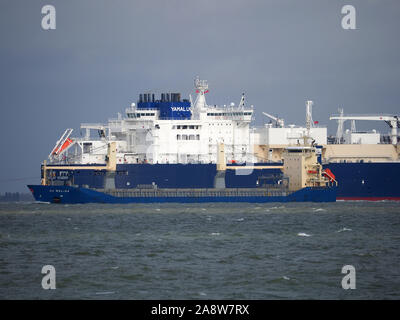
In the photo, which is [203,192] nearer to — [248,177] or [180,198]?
[180,198]

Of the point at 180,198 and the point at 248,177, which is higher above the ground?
the point at 248,177

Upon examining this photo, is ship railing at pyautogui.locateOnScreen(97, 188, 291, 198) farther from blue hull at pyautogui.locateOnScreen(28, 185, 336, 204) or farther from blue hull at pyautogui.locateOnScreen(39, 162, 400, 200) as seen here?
blue hull at pyautogui.locateOnScreen(39, 162, 400, 200)

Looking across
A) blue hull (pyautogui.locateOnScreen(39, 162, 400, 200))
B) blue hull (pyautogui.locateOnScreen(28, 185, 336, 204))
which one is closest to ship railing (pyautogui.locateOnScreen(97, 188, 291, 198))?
blue hull (pyautogui.locateOnScreen(28, 185, 336, 204))

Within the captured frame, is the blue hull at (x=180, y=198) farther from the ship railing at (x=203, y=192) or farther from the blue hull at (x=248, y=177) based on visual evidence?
the blue hull at (x=248, y=177)

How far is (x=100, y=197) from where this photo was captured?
62.6 meters

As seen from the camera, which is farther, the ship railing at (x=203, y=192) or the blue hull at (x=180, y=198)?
the ship railing at (x=203, y=192)

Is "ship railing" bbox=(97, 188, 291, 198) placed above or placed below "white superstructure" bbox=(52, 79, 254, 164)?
below

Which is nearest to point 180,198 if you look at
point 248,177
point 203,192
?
point 203,192

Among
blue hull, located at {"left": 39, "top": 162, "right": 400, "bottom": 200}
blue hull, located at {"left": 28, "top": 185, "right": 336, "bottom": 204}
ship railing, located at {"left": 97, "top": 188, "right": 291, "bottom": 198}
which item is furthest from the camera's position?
blue hull, located at {"left": 39, "top": 162, "right": 400, "bottom": 200}

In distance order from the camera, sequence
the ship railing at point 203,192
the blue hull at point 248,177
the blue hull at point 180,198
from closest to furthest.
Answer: the blue hull at point 180,198, the ship railing at point 203,192, the blue hull at point 248,177

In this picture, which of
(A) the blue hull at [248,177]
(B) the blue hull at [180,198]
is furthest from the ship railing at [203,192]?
(A) the blue hull at [248,177]

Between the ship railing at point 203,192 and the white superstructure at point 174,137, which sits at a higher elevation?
the white superstructure at point 174,137
